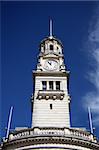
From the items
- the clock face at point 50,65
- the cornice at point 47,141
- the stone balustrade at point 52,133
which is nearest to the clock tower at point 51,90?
the clock face at point 50,65

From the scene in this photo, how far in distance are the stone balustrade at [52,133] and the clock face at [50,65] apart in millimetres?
14788

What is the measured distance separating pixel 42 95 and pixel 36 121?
4.13 m

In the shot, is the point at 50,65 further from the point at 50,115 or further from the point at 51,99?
the point at 50,115

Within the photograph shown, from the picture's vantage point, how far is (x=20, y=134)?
3469 centimetres

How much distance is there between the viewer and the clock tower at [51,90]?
41500mm

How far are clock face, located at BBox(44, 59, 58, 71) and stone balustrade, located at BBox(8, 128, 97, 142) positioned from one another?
48.5ft

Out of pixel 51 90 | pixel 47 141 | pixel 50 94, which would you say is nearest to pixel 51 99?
pixel 50 94

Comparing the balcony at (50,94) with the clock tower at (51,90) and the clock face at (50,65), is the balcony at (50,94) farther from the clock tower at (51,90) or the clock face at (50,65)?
the clock face at (50,65)

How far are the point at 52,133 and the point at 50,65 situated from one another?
16538 mm

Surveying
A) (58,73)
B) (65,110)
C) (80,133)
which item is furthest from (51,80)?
(80,133)

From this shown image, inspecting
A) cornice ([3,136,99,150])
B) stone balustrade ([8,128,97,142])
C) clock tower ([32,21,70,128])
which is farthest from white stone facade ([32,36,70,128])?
cornice ([3,136,99,150])

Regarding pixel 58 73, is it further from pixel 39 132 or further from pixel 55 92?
pixel 39 132

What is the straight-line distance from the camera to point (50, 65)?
160 ft

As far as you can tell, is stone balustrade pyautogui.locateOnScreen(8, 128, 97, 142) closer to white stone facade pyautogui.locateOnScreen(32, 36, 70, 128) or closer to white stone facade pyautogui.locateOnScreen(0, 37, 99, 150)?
white stone facade pyautogui.locateOnScreen(0, 37, 99, 150)
